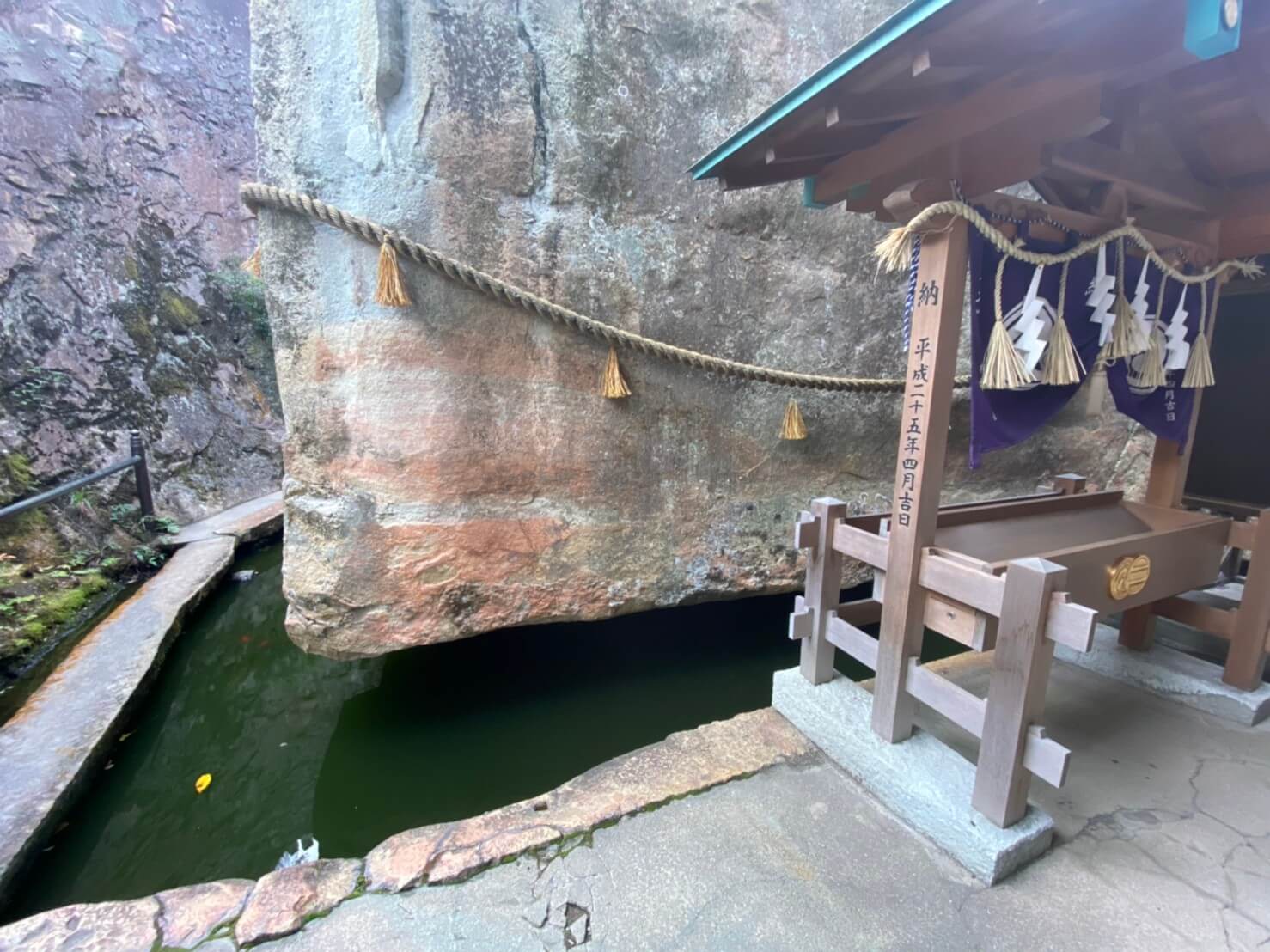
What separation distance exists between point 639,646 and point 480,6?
13.7ft

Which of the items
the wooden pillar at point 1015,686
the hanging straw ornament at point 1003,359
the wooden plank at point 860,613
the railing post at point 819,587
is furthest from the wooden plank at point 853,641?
the hanging straw ornament at point 1003,359

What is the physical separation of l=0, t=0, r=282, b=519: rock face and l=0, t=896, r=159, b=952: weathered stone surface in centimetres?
529

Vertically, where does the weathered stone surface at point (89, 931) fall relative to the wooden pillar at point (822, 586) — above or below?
below

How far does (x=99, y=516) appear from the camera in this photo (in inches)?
227

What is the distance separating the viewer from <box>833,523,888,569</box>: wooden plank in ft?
7.67

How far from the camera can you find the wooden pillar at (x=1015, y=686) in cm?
180

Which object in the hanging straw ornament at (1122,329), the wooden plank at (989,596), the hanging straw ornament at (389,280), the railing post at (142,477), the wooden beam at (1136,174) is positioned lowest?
the railing post at (142,477)

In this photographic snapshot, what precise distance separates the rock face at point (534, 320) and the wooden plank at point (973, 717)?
171cm

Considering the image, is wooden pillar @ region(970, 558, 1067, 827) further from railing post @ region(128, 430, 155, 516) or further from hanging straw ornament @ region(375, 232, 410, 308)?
railing post @ region(128, 430, 155, 516)

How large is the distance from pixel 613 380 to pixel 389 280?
4.06ft

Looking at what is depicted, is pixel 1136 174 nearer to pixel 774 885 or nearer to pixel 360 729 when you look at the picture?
pixel 774 885

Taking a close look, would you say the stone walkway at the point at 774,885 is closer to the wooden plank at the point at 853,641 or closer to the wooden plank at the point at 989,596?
the wooden plank at the point at 853,641

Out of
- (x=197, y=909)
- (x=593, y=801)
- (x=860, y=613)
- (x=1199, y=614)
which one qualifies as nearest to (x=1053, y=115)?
(x=860, y=613)

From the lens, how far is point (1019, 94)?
1740mm
